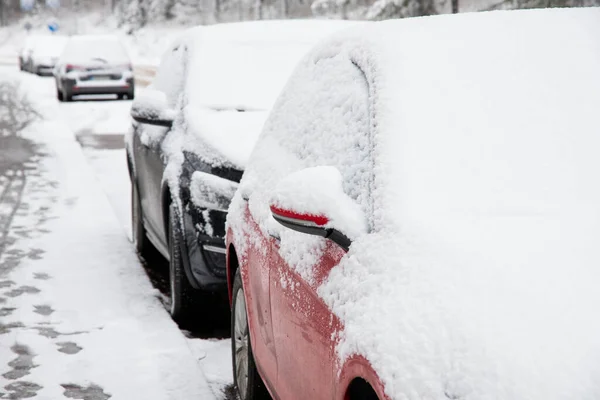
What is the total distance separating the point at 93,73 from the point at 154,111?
20.7 metres

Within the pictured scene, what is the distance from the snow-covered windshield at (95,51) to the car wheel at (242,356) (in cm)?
2287

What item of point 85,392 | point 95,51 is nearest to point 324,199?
point 85,392

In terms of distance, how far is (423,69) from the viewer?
3.10m

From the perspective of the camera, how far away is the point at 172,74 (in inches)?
282

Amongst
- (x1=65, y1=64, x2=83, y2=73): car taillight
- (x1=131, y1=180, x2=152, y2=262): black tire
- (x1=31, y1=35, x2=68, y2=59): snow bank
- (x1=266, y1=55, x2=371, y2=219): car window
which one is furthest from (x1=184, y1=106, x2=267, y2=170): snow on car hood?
(x1=31, y1=35, x2=68, y2=59): snow bank

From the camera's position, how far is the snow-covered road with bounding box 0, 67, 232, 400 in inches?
192

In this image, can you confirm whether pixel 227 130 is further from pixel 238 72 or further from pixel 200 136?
pixel 238 72

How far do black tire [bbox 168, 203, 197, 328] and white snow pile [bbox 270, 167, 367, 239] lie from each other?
9.26 ft

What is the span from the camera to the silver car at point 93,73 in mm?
26250

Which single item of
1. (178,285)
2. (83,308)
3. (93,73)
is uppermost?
(178,285)

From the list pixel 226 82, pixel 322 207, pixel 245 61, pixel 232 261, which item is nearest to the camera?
pixel 322 207

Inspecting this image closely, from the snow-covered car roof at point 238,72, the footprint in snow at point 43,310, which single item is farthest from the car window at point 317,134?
the footprint in snow at point 43,310

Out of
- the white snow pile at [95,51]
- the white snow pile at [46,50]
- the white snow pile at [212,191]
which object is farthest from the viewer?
the white snow pile at [46,50]

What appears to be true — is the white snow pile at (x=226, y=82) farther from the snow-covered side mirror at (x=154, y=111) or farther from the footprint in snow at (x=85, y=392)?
the footprint in snow at (x=85, y=392)
